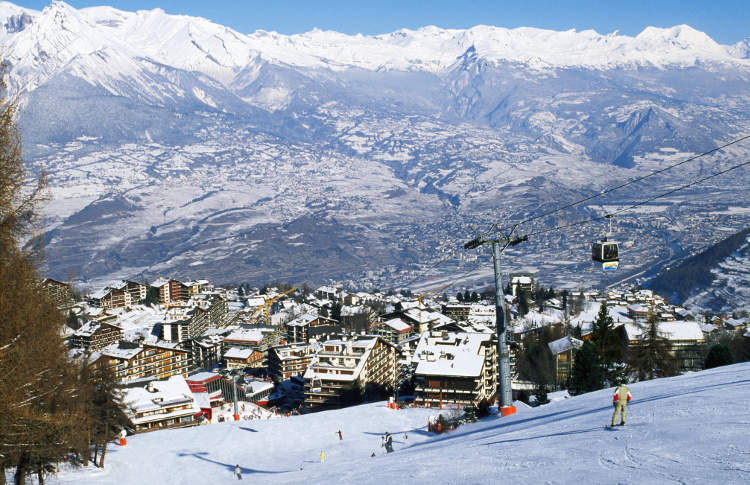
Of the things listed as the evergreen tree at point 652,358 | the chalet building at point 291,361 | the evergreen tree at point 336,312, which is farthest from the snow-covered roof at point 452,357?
the evergreen tree at point 336,312

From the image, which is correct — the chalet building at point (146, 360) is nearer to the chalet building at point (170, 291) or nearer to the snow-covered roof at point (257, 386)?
the snow-covered roof at point (257, 386)

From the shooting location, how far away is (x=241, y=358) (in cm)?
5312

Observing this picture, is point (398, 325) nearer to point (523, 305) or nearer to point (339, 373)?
point (523, 305)

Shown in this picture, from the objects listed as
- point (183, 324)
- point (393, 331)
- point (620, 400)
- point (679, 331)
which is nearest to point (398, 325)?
point (393, 331)

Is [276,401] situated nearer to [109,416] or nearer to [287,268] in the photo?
[109,416]

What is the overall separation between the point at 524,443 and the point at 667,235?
183 meters

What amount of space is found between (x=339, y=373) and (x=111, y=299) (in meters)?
59.6

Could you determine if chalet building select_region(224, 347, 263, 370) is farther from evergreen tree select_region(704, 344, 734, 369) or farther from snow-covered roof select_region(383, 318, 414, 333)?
evergreen tree select_region(704, 344, 734, 369)

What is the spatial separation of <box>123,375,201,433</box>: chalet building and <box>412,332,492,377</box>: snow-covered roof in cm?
1267

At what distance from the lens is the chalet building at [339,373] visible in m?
37.2

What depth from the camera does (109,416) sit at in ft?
67.2

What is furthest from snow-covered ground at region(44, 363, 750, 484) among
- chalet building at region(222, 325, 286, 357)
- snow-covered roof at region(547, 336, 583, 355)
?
chalet building at region(222, 325, 286, 357)

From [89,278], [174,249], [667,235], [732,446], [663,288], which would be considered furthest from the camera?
[174,249]

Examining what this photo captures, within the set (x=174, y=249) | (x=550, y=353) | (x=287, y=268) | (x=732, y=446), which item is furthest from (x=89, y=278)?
(x=732, y=446)
